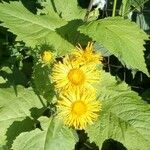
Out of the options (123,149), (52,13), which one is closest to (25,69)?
(52,13)

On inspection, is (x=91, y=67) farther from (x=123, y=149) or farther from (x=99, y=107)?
(x=123, y=149)

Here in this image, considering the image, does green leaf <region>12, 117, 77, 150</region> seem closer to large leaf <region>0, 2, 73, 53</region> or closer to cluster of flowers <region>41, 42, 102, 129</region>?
cluster of flowers <region>41, 42, 102, 129</region>

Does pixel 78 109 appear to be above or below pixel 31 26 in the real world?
below

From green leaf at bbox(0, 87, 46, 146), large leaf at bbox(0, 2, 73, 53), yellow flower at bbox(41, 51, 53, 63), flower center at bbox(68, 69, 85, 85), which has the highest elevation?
large leaf at bbox(0, 2, 73, 53)

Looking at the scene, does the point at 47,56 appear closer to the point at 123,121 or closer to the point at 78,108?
the point at 78,108

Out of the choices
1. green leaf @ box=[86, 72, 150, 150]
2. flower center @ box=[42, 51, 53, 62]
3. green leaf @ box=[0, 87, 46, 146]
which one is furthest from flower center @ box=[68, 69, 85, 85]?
green leaf @ box=[0, 87, 46, 146]

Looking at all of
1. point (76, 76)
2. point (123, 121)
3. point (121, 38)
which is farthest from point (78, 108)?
point (121, 38)

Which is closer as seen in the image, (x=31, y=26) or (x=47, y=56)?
(x=47, y=56)
